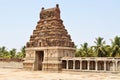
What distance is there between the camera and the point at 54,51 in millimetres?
49219

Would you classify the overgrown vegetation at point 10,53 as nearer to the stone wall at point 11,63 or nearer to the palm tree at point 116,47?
the stone wall at point 11,63

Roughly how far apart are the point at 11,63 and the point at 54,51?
55.6ft

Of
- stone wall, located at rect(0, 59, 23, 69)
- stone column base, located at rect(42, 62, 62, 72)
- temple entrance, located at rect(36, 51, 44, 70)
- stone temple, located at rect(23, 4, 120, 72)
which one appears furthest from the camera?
stone wall, located at rect(0, 59, 23, 69)

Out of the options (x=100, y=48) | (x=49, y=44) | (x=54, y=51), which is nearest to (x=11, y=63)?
(x=49, y=44)

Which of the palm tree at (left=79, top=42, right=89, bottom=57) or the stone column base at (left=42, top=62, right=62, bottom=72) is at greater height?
the palm tree at (left=79, top=42, right=89, bottom=57)

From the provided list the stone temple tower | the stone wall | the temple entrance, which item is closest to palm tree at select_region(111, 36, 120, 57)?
the stone temple tower

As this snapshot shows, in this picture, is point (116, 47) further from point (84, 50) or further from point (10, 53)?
point (10, 53)

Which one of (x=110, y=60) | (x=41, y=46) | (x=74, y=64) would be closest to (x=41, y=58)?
(x=41, y=46)

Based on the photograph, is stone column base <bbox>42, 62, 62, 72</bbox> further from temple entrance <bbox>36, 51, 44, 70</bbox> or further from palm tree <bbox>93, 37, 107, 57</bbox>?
palm tree <bbox>93, 37, 107, 57</bbox>

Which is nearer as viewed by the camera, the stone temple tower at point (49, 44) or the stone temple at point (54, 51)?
the stone temple at point (54, 51)

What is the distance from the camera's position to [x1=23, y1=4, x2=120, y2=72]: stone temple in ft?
154

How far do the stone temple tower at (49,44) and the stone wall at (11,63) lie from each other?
15.7 ft

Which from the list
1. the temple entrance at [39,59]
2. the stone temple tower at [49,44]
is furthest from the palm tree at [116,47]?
the temple entrance at [39,59]

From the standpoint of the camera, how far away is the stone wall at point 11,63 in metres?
59.4
